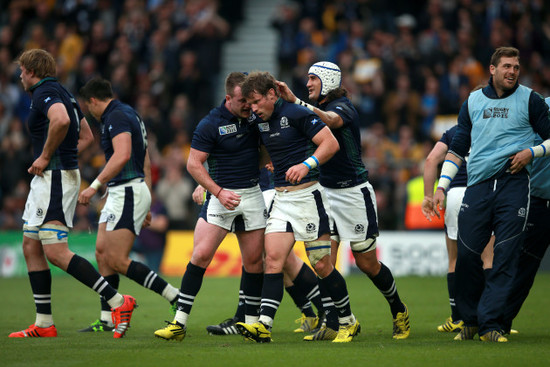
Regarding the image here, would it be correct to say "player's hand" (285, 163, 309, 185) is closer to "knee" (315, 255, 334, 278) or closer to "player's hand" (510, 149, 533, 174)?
"knee" (315, 255, 334, 278)

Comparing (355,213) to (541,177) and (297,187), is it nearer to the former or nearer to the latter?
(297,187)

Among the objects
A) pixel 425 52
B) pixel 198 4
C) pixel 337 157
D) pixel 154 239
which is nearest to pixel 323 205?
pixel 337 157

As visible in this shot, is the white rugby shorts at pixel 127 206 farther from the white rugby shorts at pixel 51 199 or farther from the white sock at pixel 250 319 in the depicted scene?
the white sock at pixel 250 319

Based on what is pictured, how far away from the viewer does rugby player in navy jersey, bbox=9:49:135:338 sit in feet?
28.7

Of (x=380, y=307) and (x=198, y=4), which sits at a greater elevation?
(x=198, y=4)

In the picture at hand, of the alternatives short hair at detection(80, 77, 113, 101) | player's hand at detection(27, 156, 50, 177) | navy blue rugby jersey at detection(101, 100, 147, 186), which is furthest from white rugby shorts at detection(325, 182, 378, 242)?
player's hand at detection(27, 156, 50, 177)

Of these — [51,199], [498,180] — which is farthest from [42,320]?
[498,180]

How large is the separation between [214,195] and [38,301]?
2.38m

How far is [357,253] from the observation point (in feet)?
28.5

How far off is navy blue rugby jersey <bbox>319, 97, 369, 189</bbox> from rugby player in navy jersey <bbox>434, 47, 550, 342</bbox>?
0.96 m

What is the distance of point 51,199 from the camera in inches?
347

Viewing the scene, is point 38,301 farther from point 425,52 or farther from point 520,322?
point 425,52

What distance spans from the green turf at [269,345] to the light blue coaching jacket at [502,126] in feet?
5.63

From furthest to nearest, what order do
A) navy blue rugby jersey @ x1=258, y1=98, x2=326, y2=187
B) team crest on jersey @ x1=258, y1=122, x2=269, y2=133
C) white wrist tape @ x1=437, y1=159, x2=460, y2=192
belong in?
white wrist tape @ x1=437, y1=159, x2=460, y2=192 → team crest on jersey @ x1=258, y1=122, x2=269, y2=133 → navy blue rugby jersey @ x1=258, y1=98, x2=326, y2=187
